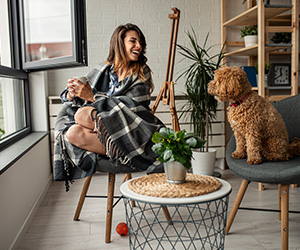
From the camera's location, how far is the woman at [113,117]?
5.98 feet

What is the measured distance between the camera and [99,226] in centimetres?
210

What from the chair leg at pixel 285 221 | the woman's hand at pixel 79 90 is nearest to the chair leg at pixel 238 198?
the chair leg at pixel 285 221

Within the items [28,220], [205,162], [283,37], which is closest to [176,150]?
[28,220]

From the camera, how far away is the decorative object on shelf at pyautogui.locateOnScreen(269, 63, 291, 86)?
3424 mm

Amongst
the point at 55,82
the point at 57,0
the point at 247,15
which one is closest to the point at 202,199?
the point at 57,0

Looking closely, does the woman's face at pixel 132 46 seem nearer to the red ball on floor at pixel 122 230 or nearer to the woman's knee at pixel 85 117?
the woman's knee at pixel 85 117

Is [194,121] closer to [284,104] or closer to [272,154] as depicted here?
[284,104]

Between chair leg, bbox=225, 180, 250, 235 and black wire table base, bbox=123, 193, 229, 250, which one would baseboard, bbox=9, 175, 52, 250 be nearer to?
black wire table base, bbox=123, 193, 229, 250

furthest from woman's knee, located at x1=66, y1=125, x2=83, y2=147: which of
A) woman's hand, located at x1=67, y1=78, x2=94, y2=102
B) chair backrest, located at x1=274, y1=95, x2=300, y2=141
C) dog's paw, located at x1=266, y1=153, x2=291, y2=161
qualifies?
chair backrest, located at x1=274, y1=95, x2=300, y2=141

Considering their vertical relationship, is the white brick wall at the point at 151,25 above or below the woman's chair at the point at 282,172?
above

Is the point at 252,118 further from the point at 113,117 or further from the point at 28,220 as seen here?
the point at 28,220

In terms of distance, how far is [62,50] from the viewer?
2.43 meters

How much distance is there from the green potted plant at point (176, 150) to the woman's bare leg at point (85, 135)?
62 centimetres

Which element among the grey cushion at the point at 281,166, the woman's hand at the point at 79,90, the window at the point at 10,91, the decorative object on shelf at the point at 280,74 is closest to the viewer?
the grey cushion at the point at 281,166
